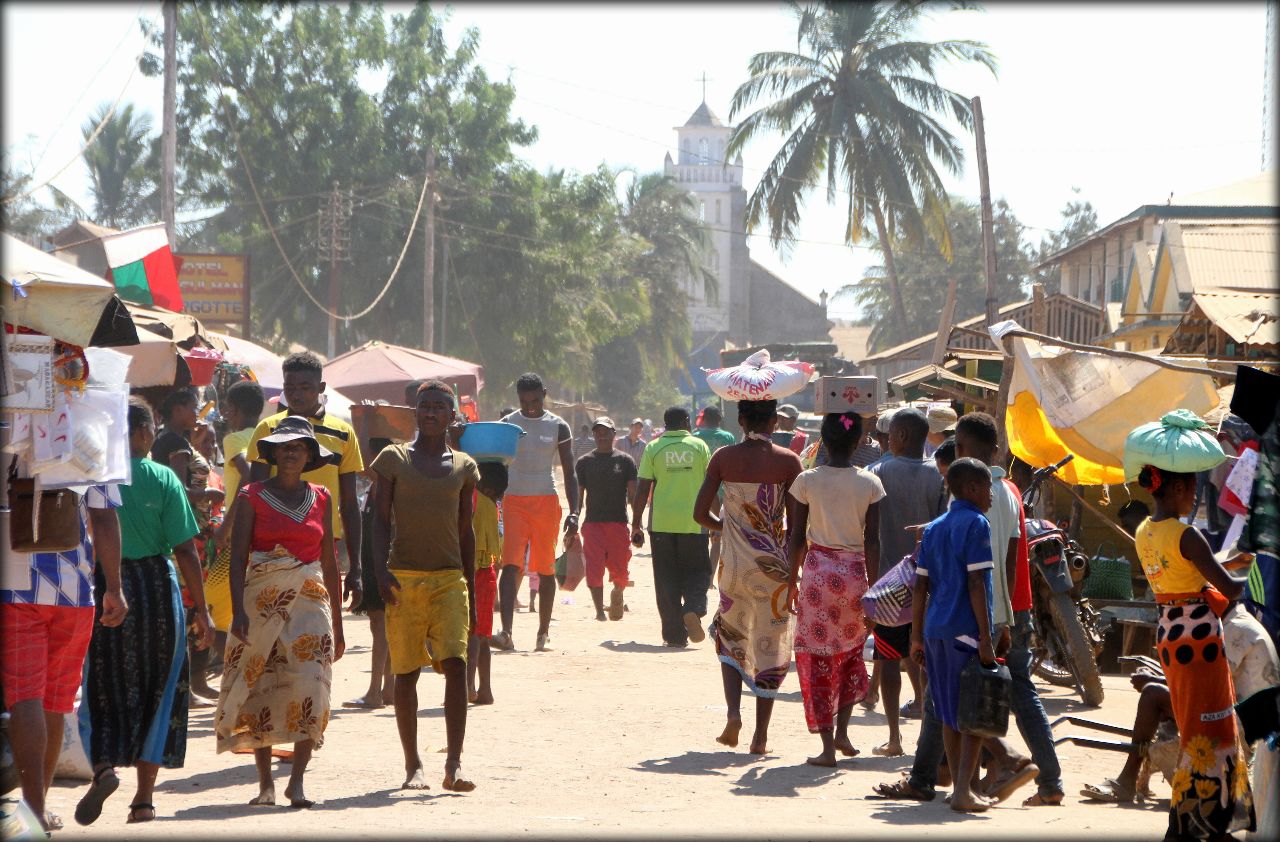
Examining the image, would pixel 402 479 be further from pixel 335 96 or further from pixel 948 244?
pixel 335 96

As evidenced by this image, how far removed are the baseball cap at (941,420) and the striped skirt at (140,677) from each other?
573 cm

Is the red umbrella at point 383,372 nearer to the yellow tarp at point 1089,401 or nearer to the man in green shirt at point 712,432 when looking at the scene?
the man in green shirt at point 712,432

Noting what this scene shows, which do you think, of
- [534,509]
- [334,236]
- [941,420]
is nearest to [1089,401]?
[941,420]

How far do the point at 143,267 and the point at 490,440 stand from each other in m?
6.72

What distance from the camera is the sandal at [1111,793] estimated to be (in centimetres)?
660

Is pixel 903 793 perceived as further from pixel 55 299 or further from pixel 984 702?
pixel 55 299

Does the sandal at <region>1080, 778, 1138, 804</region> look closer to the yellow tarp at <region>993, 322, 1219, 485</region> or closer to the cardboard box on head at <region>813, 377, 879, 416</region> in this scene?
the cardboard box on head at <region>813, 377, 879, 416</region>

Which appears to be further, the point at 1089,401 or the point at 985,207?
the point at 985,207

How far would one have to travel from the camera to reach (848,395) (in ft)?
26.3

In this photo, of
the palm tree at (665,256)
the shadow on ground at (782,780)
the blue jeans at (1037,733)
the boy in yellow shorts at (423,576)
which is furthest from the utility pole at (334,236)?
the blue jeans at (1037,733)

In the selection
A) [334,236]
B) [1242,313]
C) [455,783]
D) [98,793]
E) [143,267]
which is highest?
[334,236]

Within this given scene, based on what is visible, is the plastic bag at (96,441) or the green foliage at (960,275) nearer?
the plastic bag at (96,441)

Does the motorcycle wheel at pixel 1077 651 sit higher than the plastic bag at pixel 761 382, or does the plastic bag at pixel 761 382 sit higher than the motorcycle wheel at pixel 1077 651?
the plastic bag at pixel 761 382

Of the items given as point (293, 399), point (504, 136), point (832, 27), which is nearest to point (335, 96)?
point (504, 136)
